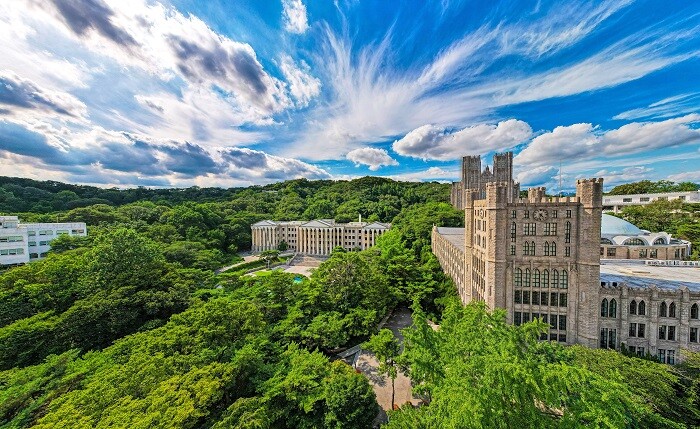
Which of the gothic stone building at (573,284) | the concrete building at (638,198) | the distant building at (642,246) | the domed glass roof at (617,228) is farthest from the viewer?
the concrete building at (638,198)

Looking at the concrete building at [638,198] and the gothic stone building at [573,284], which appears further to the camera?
the concrete building at [638,198]

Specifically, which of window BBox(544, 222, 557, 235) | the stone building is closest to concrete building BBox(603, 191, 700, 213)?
the stone building

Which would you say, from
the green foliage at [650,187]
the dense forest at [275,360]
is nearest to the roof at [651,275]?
the dense forest at [275,360]

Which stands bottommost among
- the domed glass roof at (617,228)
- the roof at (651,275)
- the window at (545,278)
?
the roof at (651,275)

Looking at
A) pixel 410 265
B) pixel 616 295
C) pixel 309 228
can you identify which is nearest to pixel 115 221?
pixel 309 228

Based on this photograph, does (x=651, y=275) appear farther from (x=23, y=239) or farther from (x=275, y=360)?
(x=23, y=239)

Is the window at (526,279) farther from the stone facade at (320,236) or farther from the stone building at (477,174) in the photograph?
the stone building at (477,174)

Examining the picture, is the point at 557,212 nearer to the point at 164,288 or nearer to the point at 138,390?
the point at 138,390
